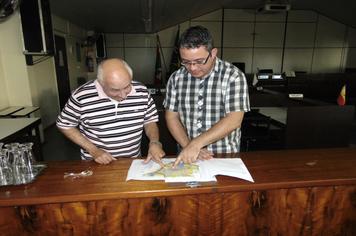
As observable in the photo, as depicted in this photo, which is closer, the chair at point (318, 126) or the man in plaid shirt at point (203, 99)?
the man in plaid shirt at point (203, 99)

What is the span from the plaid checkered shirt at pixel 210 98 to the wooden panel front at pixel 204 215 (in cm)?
53

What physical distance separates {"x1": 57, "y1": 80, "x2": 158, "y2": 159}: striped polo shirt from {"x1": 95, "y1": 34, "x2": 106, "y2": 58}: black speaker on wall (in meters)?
7.51

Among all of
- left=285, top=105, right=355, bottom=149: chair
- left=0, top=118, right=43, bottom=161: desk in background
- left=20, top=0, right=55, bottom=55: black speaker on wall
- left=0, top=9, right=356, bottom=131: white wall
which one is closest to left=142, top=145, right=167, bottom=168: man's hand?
left=0, top=118, right=43, bottom=161: desk in background

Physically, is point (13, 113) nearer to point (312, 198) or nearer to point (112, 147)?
point (112, 147)

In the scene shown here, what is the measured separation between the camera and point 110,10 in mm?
4961

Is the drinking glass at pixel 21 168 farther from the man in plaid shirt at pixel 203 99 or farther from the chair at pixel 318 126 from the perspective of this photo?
the chair at pixel 318 126

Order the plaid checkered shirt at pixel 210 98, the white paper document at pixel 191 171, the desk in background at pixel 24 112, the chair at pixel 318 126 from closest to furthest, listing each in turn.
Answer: the white paper document at pixel 191 171 < the plaid checkered shirt at pixel 210 98 < the chair at pixel 318 126 < the desk in background at pixel 24 112

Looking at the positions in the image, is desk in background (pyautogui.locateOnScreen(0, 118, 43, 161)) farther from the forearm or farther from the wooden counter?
the forearm

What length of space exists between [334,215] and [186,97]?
3.42 feet

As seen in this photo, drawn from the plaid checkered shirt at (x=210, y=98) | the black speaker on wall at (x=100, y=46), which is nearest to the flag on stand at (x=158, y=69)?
the black speaker on wall at (x=100, y=46)

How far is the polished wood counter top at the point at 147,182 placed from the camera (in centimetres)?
101

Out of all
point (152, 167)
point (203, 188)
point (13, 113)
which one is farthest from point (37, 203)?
point (13, 113)

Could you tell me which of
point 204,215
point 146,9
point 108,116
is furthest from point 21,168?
point 146,9

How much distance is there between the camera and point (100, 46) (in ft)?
27.1
